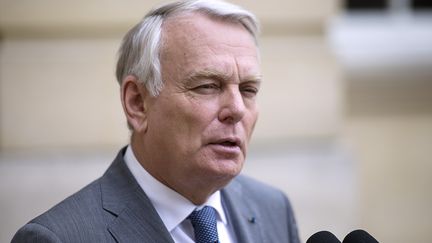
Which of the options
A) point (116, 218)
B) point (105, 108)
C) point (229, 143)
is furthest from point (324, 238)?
point (105, 108)

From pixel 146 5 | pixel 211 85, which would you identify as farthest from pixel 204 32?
pixel 146 5

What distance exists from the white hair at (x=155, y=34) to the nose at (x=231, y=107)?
0.25m

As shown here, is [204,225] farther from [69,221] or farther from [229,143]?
[69,221]

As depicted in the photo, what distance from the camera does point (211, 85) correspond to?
8.70 feet

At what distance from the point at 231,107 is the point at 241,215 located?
1.87 feet

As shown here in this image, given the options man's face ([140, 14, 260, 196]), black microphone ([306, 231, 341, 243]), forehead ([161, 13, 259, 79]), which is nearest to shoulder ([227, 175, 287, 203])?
man's face ([140, 14, 260, 196])

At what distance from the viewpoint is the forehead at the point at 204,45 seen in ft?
8.65

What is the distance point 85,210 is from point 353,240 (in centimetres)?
97

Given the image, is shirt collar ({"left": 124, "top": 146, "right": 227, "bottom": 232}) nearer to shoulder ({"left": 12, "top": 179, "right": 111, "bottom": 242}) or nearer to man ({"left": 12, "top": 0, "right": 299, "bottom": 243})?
man ({"left": 12, "top": 0, "right": 299, "bottom": 243})

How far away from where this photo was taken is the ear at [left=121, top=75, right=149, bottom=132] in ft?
9.05

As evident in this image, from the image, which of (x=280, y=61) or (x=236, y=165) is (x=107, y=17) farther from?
(x=236, y=165)

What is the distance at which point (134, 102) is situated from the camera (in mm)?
2789

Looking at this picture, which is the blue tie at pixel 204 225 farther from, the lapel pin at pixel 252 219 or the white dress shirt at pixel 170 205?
the lapel pin at pixel 252 219

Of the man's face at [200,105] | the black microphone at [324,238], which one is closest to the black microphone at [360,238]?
the black microphone at [324,238]
